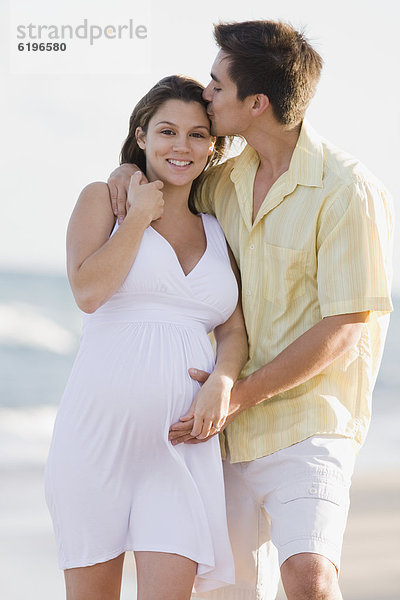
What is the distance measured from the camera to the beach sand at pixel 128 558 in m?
4.45

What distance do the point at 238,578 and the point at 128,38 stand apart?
7.98m

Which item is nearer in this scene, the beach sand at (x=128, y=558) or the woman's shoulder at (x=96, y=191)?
the woman's shoulder at (x=96, y=191)

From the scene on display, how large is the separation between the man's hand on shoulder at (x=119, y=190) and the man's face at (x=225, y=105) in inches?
11.6

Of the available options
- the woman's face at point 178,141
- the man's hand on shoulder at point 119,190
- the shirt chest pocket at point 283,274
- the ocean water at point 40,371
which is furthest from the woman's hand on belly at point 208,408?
the ocean water at point 40,371

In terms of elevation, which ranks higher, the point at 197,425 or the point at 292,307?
the point at 292,307

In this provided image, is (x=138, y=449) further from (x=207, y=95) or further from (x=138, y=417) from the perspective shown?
(x=207, y=95)

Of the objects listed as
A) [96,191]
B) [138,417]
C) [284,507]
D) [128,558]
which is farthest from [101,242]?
[128,558]

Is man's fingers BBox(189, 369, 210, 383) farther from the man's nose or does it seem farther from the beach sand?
the beach sand

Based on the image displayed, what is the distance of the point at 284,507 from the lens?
2766 mm

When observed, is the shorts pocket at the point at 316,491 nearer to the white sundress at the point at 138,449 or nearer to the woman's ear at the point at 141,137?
the white sundress at the point at 138,449

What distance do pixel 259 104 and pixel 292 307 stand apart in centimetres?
66

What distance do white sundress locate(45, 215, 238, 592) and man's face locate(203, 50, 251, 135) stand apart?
48 centimetres

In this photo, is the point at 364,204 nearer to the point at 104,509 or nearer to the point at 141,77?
the point at 104,509

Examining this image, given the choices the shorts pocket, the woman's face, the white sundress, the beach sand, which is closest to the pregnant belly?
the white sundress
